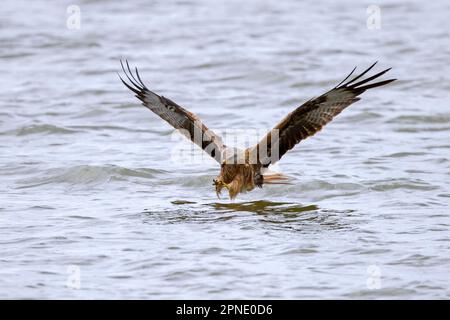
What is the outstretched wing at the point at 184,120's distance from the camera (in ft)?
32.9

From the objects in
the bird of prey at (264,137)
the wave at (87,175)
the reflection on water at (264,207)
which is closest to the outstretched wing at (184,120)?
the bird of prey at (264,137)

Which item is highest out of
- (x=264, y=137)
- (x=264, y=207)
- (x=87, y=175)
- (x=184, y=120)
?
(x=184, y=120)

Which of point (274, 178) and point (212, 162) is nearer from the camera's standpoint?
point (274, 178)

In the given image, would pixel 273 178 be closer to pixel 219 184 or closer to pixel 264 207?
pixel 264 207

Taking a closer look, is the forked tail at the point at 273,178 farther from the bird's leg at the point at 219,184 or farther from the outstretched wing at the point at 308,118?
the bird's leg at the point at 219,184

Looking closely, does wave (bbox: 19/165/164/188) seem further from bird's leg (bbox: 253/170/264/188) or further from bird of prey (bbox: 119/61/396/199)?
bird's leg (bbox: 253/170/264/188)

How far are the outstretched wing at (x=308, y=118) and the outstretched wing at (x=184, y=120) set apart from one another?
1.35 ft

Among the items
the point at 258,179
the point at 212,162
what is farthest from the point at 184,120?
the point at 212,162

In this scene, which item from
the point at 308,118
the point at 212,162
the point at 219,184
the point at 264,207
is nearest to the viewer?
the point at 308,118

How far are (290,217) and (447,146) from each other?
3.79 metres

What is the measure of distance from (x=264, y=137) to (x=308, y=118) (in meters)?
0.58

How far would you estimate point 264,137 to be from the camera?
990 centimetres

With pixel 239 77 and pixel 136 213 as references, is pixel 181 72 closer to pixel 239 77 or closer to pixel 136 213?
pixel 239 77

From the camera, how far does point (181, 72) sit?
17328mm
